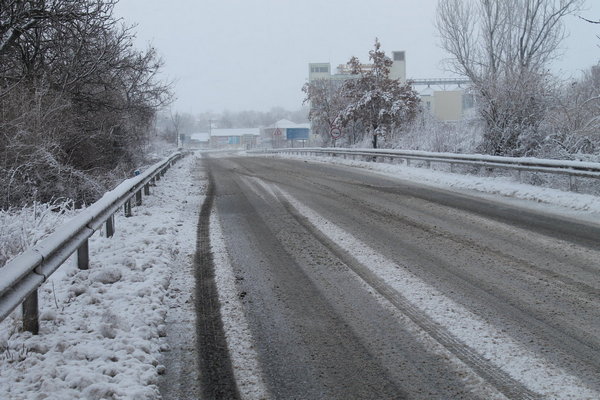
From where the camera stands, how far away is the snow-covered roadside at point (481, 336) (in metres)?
3.24

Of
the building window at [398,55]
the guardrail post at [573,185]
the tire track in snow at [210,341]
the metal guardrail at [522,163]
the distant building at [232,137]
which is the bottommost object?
the tire track in snow at [210,341]

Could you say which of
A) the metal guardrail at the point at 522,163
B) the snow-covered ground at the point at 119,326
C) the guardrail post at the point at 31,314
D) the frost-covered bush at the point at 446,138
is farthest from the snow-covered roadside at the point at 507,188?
Answer: the guardrail post at the point at 31,314

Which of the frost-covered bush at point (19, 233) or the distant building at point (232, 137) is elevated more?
the distant building at point (232, 137)

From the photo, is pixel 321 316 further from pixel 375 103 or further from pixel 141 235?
pixel 375 103

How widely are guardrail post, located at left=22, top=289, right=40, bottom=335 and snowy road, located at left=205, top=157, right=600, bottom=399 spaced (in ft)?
5.67

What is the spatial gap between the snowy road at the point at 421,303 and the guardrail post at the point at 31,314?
173 centimetres

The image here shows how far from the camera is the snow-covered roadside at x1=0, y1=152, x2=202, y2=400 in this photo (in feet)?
10.3

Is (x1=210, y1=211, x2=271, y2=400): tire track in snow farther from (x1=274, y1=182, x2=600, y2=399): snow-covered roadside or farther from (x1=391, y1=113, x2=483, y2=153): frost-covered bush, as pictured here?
(x1=391, y1=113, x2=483, y2=153): frost-covered bush

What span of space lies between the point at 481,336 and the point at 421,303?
82 cm

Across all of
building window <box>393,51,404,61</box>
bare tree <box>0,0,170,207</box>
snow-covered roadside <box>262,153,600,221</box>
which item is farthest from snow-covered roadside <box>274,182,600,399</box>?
building window <box>393,51,404,61</box>

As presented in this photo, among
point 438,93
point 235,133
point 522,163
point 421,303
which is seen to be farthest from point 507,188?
point 235,133

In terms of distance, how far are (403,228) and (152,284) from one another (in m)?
4.50

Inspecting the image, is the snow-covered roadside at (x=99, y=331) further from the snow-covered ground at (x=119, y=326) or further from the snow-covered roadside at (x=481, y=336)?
the snow-covered roadside at (x=481, y=336)

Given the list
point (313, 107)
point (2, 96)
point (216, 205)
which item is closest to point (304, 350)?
point (216, 205)
